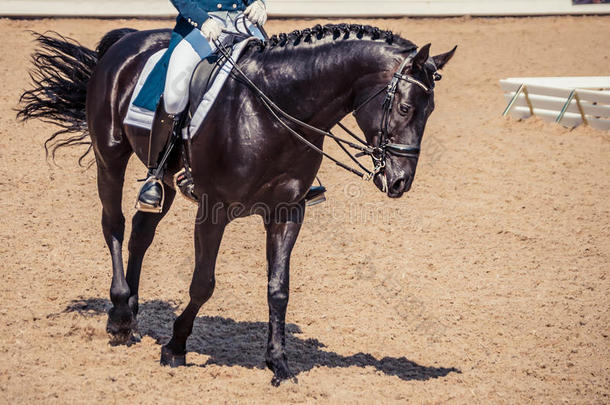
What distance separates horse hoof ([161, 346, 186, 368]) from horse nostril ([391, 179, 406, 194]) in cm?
211

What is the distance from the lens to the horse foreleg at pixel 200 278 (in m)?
5.41

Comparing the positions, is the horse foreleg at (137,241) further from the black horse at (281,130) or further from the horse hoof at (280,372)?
the horse hoof at (280,372)

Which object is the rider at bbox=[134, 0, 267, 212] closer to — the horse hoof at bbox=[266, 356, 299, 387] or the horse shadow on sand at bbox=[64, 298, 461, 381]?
the horse shadow on sand at bbox=[64, 298, 461, 381]

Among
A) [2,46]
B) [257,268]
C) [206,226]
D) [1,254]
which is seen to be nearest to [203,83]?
[206,226]

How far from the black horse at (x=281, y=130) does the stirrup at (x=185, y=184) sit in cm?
14

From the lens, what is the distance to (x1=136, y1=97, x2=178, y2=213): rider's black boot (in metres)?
5.63

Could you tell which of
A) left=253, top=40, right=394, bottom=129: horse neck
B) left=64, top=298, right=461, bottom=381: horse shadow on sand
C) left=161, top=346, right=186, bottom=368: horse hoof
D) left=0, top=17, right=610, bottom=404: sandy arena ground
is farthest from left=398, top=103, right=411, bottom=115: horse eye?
left=161, top=346, right=186, bottom=368: horse hoof

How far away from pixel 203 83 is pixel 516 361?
10.2 ft

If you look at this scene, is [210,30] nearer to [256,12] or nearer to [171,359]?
[256,12]

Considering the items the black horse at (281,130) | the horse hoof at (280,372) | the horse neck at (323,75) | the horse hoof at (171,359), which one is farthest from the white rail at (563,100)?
the horse hoof at (171,359)

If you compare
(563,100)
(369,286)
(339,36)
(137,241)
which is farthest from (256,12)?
(563,100)

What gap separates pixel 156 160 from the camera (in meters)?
5.79

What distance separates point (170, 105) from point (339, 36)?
130 centimetres

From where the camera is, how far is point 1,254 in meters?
7.50
